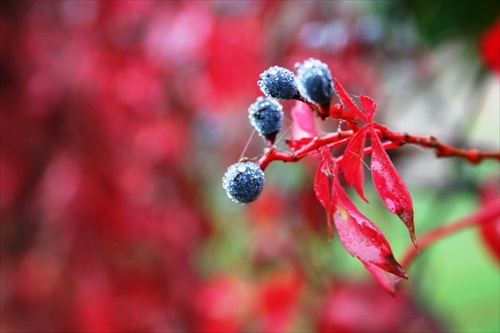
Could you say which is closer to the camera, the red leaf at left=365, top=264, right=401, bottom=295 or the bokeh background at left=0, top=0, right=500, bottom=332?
the red leaf at left=365, top=264, right=401, bottom=295

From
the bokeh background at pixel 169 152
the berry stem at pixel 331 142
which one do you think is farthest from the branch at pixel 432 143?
the bokeh background at pixel 169 152

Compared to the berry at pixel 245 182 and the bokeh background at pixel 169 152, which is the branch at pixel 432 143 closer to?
the berry at pixel 245 182

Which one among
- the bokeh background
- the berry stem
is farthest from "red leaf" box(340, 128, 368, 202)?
the bokeh background

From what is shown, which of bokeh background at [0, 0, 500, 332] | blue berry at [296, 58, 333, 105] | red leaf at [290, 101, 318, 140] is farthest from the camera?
bokeh background at [0, 0, 500, 332]

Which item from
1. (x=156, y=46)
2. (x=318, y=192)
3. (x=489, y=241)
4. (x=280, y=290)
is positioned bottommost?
(x=280, y=290)

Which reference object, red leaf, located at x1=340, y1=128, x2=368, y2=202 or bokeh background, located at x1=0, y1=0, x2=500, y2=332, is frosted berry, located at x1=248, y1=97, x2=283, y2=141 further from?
bokeh background, located at x1=0, y1=0, x2=500, y2=332

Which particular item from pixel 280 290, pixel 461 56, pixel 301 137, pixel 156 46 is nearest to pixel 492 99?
pixel 461 56

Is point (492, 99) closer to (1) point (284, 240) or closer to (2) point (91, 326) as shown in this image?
(1) point (284, 240)

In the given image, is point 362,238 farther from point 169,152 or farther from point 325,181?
point 169,152
